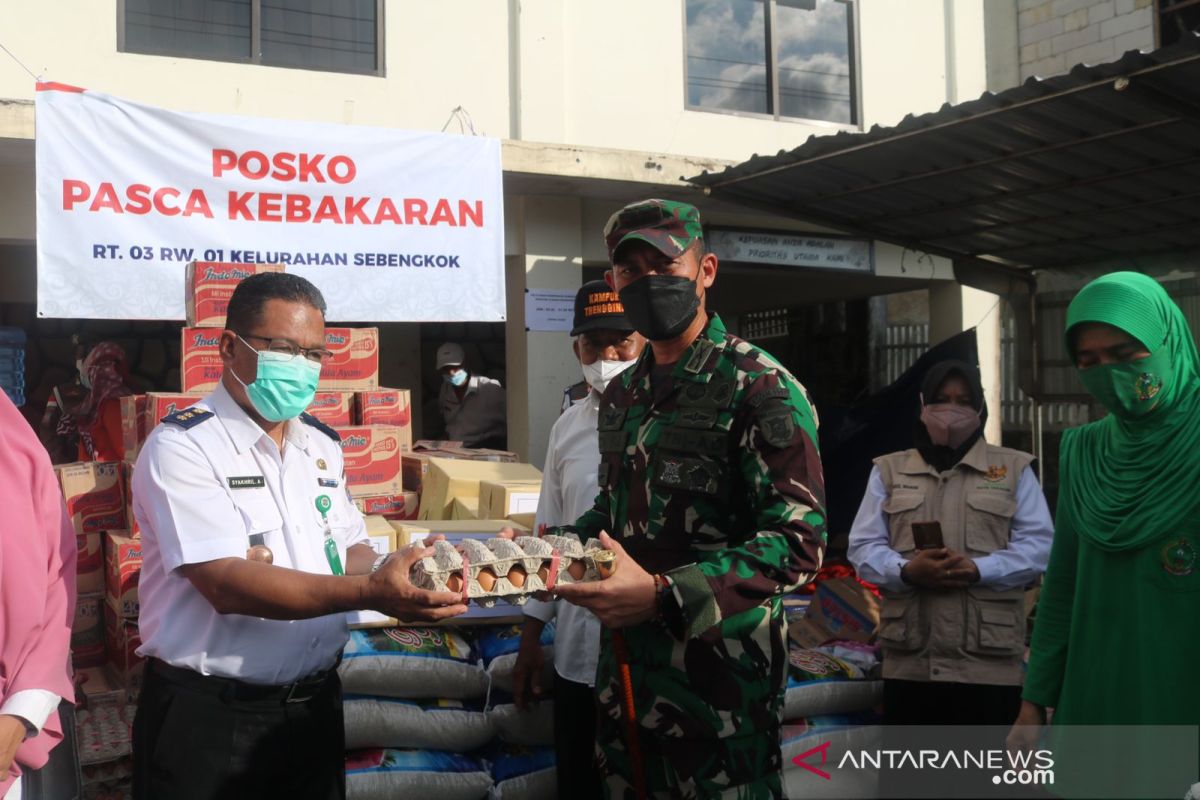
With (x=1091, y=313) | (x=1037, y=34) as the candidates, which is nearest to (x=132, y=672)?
(x=1091, y=313)

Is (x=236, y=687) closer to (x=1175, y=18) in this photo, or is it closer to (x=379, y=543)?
(x=379, y=543)

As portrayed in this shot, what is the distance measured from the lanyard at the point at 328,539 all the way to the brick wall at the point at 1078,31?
33.3ft

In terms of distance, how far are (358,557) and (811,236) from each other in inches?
242

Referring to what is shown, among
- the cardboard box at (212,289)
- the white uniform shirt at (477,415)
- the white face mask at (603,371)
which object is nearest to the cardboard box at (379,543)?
the white face mask at (603,371)

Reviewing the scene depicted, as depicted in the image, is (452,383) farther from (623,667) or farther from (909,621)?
(623,667)

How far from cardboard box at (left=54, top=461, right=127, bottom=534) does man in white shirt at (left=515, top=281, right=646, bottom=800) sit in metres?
1.91

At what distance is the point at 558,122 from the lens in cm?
712

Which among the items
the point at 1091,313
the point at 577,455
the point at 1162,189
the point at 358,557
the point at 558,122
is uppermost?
the point at 558,122

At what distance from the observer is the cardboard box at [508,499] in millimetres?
4504

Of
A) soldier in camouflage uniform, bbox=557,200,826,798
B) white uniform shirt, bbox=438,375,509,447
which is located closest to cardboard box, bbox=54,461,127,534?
soldier in camouflage uniform, bbox=557,200,826,798

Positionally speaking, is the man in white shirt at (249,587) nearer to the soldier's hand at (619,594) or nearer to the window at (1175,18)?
Answer: the soldier's hand at (619,594)

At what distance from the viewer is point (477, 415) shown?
792cm

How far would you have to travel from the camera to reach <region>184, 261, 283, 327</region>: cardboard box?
4.34 m

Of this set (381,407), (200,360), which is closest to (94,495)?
(200,360)
